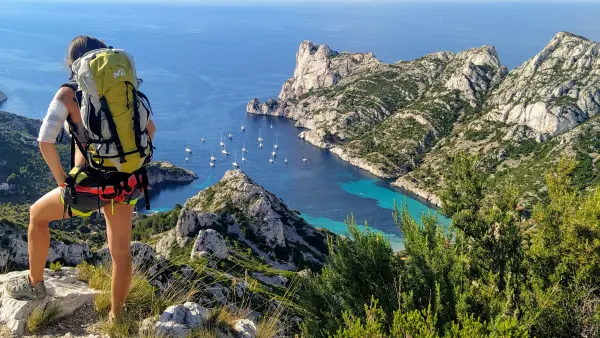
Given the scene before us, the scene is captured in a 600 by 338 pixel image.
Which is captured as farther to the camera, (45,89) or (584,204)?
(45,89)

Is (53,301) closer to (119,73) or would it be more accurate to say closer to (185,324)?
(185,324)

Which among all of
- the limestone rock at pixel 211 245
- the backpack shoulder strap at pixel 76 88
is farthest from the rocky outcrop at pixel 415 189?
the backpack shoulder strap at pixel 76 88

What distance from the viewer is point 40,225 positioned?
16.3 ft

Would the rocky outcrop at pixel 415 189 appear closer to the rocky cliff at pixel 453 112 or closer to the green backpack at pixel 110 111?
the rocky cliff at pixel 453 112

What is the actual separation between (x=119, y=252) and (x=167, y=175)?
303ft

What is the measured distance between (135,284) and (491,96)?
4739 inches

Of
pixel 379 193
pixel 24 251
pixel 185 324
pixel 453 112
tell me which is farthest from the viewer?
pixel 453 112

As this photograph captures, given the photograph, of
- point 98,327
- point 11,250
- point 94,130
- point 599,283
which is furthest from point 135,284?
point 11,250

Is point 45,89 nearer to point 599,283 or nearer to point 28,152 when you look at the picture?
point 28,152

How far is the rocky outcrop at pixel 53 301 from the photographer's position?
4969 millimetres

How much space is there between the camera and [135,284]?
5699 mm

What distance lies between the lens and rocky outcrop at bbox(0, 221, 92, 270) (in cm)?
1476

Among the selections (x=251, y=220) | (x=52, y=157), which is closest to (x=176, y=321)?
(x=52, y=157)

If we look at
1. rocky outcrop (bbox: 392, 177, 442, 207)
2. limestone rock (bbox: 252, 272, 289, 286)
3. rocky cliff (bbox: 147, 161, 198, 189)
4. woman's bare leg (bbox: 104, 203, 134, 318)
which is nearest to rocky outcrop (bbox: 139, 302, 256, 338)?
woman's bare leg (bbox: 104, 203, 134, 318)
